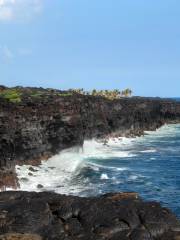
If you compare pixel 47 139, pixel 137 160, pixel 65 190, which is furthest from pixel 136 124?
pixel 65 190

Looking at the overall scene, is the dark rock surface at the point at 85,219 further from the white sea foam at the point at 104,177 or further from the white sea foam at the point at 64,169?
the white sea foam at the point at 104,177

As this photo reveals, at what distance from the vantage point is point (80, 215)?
77.8ft

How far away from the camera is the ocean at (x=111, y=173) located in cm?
5144

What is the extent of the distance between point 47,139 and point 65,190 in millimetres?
20580

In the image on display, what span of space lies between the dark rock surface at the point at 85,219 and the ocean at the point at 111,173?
19258mm

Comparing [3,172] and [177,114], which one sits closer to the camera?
[3,172]

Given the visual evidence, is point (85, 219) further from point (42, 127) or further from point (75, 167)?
point (42, 127)

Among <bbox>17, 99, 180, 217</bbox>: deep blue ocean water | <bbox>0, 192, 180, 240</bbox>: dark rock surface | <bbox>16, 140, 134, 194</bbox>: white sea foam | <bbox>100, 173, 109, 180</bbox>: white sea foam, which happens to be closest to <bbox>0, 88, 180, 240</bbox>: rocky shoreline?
<bbox>0, 192, 180, 240</bbox>: dark rock surface

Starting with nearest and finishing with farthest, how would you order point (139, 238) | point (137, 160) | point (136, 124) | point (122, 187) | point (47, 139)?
point (139, 238), point (122, 187), point (47, 139), point (137, 160), point (136, 124)

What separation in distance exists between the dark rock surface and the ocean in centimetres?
1926

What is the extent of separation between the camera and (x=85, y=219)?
76.5 feet

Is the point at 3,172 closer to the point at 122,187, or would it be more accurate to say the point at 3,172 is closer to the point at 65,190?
the point at 65,190

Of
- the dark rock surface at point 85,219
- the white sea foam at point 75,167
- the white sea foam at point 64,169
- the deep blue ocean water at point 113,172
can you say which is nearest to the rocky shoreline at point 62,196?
the dark rock surface at point 85,219

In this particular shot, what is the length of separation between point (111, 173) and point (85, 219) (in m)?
39.7
